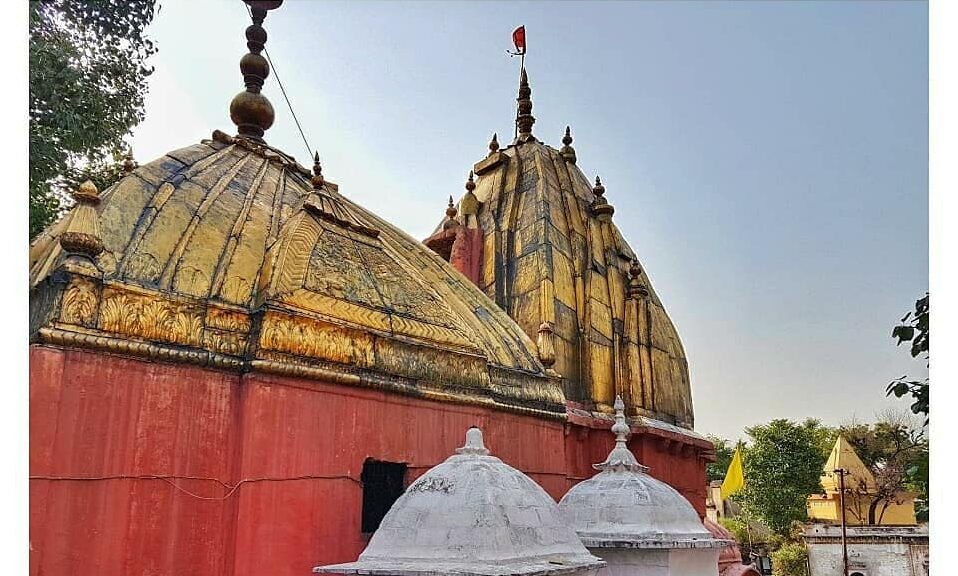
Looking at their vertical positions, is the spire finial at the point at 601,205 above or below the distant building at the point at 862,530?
above

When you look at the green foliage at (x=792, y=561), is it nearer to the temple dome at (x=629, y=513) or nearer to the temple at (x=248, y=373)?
the temple at (x=248, y=373)

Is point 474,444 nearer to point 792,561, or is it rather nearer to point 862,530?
point 862,530

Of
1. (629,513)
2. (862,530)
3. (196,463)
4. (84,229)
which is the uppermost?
(84,229)

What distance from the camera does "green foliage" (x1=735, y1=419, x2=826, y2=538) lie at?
31.9 m

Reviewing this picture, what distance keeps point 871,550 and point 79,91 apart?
2454 centimetres

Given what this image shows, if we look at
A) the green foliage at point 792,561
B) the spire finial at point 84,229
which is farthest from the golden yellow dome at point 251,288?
the green foliage at point 792,561

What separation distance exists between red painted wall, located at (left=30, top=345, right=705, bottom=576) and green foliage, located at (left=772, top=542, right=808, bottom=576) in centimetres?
2526

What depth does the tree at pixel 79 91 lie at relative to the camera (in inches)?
243

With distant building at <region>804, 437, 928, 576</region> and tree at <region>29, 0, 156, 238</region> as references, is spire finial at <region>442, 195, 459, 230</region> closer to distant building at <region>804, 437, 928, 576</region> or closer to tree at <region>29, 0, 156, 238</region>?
tree at <region>29, 0, 156, 238</region>

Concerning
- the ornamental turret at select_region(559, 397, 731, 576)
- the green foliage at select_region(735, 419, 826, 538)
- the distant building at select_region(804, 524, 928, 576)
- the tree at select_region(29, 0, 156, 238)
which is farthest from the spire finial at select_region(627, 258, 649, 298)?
the green foliage at select_region(735, 419, 826, 538)

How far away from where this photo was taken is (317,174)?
8.23 meters

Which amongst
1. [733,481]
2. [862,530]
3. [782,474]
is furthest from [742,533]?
[733,481]

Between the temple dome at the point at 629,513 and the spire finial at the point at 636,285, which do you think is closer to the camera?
the temple dome at the point at 629,513

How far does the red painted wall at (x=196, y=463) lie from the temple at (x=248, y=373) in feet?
0.04
